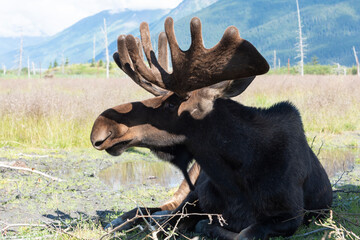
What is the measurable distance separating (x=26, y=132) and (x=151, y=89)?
19.3ft

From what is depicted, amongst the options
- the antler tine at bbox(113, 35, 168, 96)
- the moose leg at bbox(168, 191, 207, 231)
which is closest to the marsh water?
the moose leg at bbox(168, 191, 207, 231)

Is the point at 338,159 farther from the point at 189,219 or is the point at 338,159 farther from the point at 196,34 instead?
the point at 196,34

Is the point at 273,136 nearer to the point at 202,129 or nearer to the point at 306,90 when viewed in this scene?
the point at 202,129

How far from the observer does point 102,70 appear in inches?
2894

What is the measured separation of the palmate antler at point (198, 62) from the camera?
3.12 m

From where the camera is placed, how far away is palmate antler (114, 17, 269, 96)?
3115 mm

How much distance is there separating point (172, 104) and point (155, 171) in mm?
3896

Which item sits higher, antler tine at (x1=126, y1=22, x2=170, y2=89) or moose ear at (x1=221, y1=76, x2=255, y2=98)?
antler tine at (x1=126, y1=22, x2=170, y2=89)

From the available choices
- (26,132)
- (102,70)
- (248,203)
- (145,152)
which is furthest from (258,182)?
(102,70)

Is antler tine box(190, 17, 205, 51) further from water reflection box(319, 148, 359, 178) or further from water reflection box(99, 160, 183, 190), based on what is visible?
water reflection box(319, 148, 359, 178)

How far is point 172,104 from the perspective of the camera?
368 cm

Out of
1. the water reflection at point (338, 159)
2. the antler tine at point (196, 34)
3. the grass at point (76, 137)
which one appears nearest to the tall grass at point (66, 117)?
the grass at point (76, 137)

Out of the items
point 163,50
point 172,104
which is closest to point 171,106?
point 172,104

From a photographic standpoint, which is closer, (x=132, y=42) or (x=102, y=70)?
(x=132, y=42)
